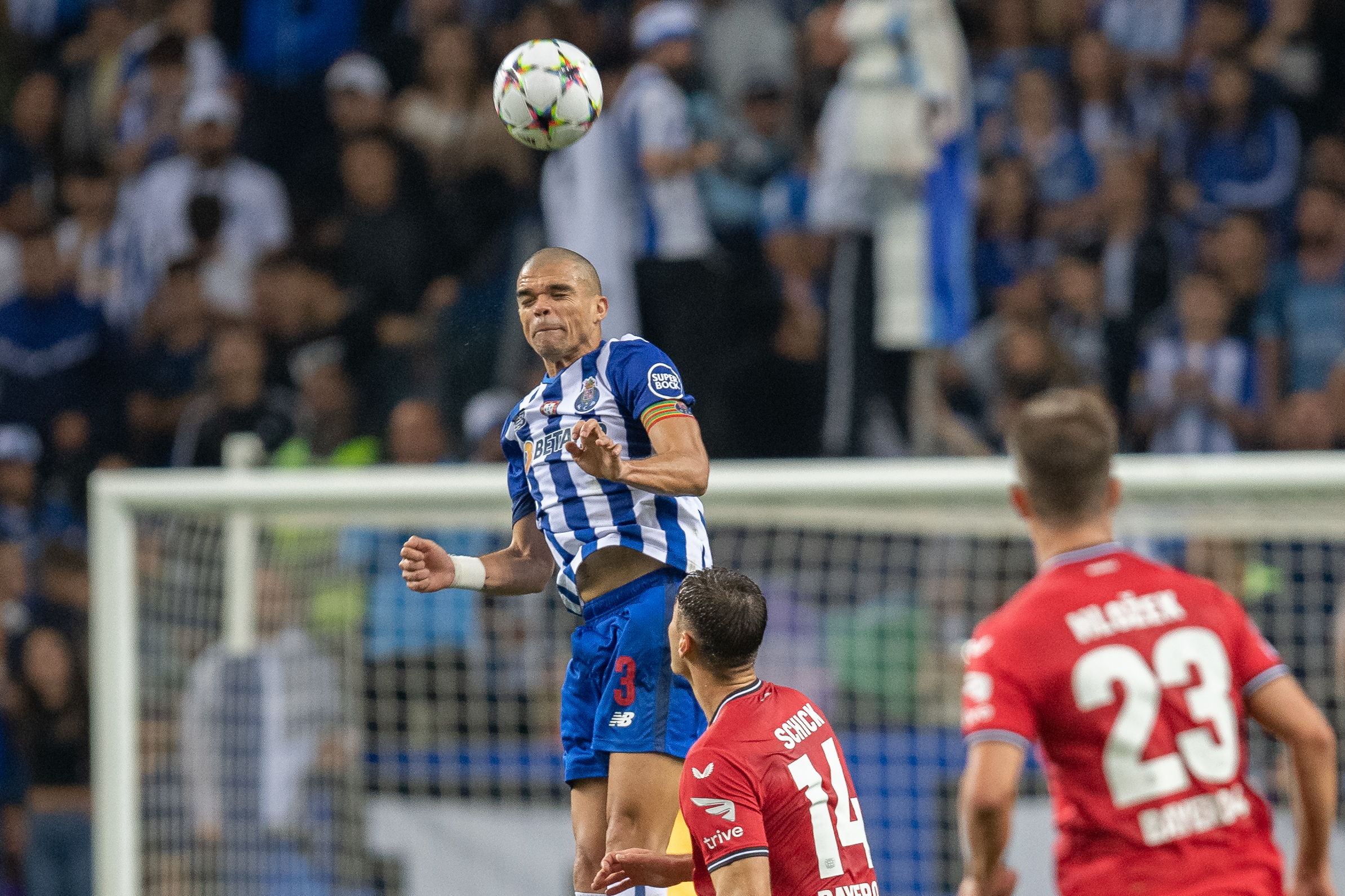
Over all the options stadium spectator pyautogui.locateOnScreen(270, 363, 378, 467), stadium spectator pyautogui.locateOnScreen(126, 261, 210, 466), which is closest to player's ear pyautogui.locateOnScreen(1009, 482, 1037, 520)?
stadium spectator pyautogui.locateOnScreen(270, 363, 378, 467)

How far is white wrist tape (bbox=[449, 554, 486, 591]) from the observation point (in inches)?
188

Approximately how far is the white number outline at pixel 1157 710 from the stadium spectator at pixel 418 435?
20.3 feet

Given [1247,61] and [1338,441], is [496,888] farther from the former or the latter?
[1247,61]

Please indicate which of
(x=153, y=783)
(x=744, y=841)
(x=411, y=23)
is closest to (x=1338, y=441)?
(x=744, y=841)

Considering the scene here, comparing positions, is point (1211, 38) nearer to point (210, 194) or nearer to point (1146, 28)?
point (1146, 28)

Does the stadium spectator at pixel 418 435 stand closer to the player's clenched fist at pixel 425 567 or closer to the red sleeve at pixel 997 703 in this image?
the player's clenched fist at pixel 425 567

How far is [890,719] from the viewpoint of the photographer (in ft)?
23.5

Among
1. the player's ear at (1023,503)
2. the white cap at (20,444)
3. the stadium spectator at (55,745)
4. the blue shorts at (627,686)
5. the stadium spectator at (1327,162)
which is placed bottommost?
the stadium spectator at (55,745)

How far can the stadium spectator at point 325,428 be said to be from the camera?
32.4 ft

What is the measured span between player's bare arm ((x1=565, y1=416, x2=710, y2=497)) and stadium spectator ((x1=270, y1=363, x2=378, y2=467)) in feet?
18.5

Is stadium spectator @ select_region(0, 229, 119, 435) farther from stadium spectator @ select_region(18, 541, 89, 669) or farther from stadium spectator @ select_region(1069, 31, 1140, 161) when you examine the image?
stadium spectator @ select_region(1069, 31, 1140, 161)

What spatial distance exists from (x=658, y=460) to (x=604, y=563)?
581 millimetres

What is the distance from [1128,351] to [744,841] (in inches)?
223

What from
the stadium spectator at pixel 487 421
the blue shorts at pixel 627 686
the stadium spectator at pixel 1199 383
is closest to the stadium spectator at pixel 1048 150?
the stadium spectator at pixel 1199 383
